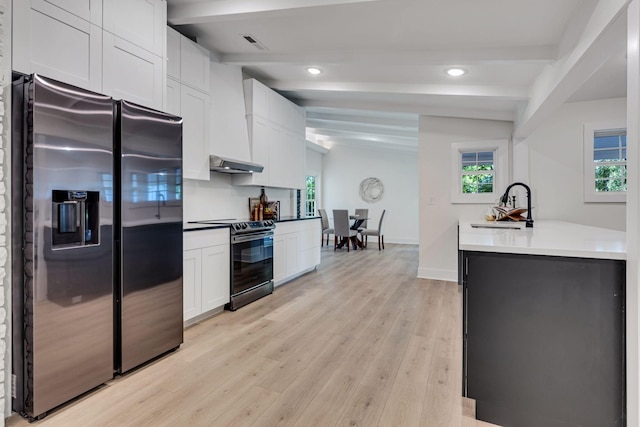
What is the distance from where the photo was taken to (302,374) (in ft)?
6.99

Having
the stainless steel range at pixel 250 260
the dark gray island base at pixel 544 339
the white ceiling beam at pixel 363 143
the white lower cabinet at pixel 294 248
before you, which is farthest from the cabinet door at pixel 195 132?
the white ceiling beam at pixel 363 143

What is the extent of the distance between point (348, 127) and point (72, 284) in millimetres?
5856

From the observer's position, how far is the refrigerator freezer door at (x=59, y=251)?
1639mm

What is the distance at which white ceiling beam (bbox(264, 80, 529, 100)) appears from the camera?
348cm

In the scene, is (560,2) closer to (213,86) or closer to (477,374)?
(477,374)

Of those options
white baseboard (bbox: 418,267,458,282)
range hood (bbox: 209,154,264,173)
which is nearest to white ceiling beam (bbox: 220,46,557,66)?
range hood (bbox: 209,154,264,173)

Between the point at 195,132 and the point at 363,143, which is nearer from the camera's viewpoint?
the point at 195,132

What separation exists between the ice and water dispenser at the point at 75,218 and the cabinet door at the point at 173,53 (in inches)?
62.1

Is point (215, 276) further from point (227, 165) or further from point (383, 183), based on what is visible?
point (383, 183)

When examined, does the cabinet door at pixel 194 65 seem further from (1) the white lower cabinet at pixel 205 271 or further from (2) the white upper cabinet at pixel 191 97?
(1) the white lower cabinet at pixel 205 271

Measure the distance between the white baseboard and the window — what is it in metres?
4.91

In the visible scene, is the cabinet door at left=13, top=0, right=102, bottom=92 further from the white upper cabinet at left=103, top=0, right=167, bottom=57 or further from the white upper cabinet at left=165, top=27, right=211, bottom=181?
Answer: the white upper cabinet at left=165, top=27, right=211, bottom=181

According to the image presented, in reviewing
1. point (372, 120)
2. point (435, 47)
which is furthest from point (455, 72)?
point (372, 120)

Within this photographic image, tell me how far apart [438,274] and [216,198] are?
3247mm
